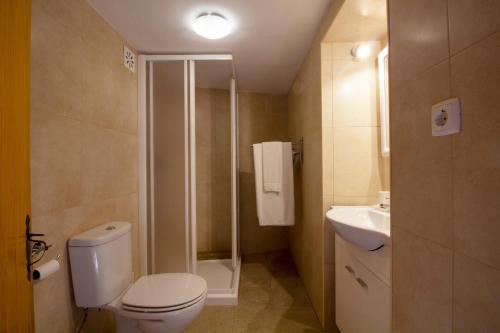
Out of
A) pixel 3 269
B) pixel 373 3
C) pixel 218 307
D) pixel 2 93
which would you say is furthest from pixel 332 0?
pixel 218 307

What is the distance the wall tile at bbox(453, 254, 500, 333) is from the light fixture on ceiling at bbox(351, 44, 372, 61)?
1.39 m

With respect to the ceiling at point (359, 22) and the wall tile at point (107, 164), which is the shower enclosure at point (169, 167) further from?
the ceiling at point (359, 22)

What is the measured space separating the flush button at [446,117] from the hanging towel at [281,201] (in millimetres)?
1576

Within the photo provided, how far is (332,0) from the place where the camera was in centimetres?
136

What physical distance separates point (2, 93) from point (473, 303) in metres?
1.30

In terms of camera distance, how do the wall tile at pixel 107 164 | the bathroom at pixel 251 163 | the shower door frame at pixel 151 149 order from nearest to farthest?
1. the bathroom at pixel 251 163
2. the wall tile at pixel 107 164
3. the shower door frame at pixel 151 149

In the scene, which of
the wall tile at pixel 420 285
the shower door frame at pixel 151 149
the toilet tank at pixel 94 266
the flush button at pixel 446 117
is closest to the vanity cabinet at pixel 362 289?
the wall tile at pixel 420 285

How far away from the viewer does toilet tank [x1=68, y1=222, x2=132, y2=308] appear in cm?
119

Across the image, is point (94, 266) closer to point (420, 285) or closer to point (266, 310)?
point (266, 310)

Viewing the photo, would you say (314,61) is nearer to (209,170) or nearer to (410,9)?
(410,9)

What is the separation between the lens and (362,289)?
1.11 metres

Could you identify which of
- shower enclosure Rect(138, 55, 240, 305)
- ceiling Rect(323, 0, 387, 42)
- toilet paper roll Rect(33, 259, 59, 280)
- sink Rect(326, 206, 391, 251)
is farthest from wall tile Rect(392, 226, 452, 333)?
shower enclosure Rect(138, 55, 240, 305)

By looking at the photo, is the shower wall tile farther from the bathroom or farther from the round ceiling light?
the round ceiling light

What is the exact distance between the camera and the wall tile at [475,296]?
0.48 meters
